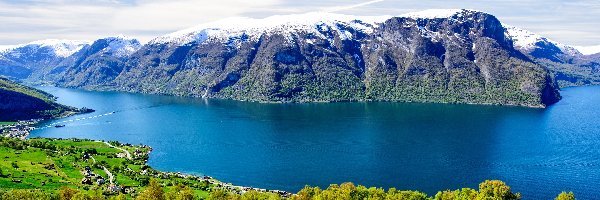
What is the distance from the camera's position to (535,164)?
198000 millimetres

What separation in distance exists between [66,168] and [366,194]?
108922 millimetres

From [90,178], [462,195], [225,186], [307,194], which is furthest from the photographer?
[225,186]

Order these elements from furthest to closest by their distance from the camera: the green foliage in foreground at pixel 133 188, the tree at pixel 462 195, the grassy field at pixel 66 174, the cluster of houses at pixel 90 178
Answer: the cluster of houses at pixel 90 178 < the grassy field at pixel 66 174 < the tree at pixel 462 195 < the green foliage in foreground at pixel 133 188

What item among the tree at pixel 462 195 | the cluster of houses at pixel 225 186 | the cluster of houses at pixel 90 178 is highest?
the tree at pixel 462 195

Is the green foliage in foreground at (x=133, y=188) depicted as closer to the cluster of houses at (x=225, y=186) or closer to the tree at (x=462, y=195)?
the tree at (x=462, y=195)

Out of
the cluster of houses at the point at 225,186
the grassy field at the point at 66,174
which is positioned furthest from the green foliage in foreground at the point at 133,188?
the cluster of houses at the point at 225,186

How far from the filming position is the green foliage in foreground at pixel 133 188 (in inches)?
4729

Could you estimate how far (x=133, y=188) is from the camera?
504 feet

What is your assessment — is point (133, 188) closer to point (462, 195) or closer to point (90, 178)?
point (90, 178)

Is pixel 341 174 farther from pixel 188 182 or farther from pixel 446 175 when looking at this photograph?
pixel 188 182

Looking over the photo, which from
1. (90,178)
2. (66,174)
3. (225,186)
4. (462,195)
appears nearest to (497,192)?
(462,195)

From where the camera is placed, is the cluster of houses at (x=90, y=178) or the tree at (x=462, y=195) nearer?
the tree at (x=462, y=195)

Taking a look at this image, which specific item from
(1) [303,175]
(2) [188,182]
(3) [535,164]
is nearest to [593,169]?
(3) [535,164]

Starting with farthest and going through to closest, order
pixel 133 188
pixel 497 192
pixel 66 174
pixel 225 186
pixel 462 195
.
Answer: pixel 66 174 → pixel 225 186 → pixel 133 188 → pixel 462 195 → pixel 497 192
